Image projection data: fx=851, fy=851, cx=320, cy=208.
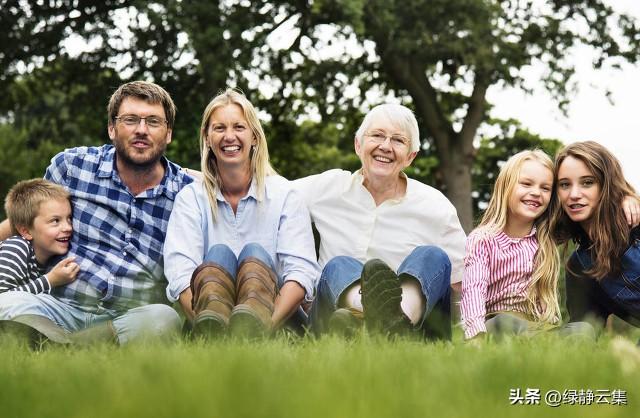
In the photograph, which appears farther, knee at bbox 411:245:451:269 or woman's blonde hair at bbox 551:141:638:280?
woman's blonde hair at bbox 551:141:638:280

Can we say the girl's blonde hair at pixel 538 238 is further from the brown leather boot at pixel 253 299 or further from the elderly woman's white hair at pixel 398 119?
the brown leather boot at pixel 253 299

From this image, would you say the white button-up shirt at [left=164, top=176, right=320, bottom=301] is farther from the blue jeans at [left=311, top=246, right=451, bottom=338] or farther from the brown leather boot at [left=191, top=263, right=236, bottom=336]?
the brown leather boot at [left=191, top=263, right=236, bottom=336]

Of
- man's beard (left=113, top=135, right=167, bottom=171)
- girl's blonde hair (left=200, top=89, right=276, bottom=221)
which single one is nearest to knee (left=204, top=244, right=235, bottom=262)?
girl's blonde hair (left=200, top=89, right=276, bottom=221)

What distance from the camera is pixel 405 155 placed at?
4656mm

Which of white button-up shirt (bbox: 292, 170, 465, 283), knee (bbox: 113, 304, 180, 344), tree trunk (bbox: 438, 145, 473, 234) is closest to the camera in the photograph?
knee (bbox: 113, 304, 180, 344)

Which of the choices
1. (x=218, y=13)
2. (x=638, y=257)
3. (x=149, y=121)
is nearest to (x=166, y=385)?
(x=149, y=121)

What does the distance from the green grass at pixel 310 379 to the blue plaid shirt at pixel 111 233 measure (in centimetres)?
109

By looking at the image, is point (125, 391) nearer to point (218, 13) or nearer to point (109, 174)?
point (109, 174)

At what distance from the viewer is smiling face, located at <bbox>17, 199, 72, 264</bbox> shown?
451 cm

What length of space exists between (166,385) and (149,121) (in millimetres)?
2467

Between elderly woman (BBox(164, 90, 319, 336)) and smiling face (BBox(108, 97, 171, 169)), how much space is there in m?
0.24

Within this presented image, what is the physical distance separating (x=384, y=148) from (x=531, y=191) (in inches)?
31.9

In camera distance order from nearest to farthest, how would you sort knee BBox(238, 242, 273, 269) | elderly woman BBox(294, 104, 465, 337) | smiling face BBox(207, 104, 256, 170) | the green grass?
the green grass → knee BBox(238, 242, 273, 269) → elderly woman BBox(294, 104, 465, 337) → smiling face BBox(207, 104, 256, 170)

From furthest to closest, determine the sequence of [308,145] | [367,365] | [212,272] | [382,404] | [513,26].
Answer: [308,145]
[513,26]
[212,272]
[367,365]
[382,404]
